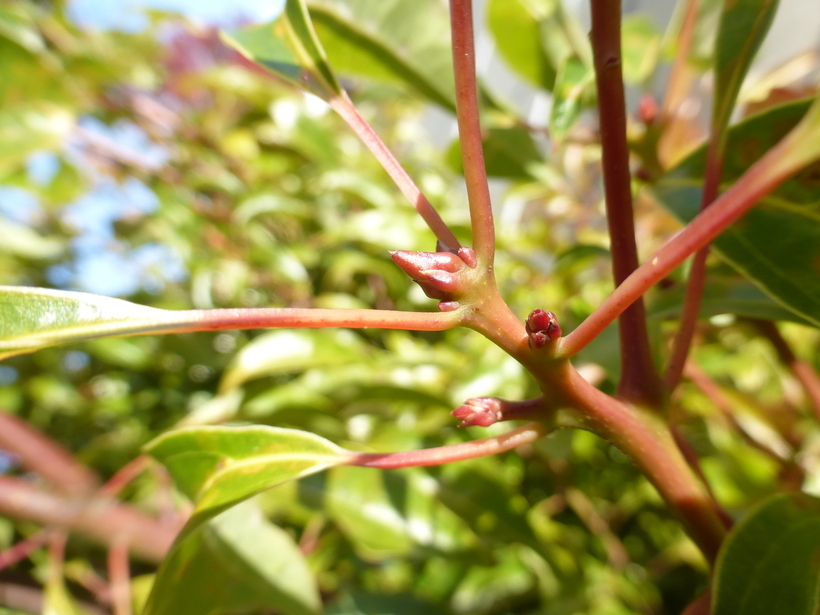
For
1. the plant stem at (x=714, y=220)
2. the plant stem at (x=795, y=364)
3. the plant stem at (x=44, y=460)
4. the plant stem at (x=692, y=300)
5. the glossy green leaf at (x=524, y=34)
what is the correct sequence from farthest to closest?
1. the plant stem at (x=44, y=460)
2. the glossy green leaf at (x=524, y=34)
3. the plant stem at (x=795, y=364)
4. the plant stem at (x=692, y=300)
5. the plant stem at (x=714, y=220)

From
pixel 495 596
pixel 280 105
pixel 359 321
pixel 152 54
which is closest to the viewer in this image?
pixel 359 321

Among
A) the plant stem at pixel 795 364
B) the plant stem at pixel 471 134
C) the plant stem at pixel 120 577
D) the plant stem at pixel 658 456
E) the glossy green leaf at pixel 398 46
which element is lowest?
the plant stem at pixel 120 577

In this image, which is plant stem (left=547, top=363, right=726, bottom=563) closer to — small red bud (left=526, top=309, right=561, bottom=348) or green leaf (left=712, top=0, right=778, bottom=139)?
small red bud (left=526, top=309, right=561, bottom=348)

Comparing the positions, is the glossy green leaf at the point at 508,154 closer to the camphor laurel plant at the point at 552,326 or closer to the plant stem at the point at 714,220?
the camphor laurel plant at the point at 552,326

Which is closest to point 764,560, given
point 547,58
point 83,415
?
point 547,58

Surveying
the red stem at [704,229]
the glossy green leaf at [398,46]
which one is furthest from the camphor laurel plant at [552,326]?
the glossy green leaf at [398,46]

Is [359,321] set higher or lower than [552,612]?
higher

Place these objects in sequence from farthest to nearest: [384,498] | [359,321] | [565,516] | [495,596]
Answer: [565,516]
[495,596]
[384,498]
[359,321]

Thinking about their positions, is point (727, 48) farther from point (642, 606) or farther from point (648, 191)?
point (642, 606)
